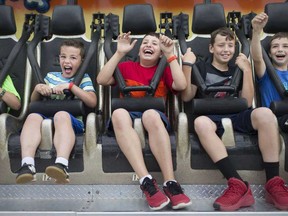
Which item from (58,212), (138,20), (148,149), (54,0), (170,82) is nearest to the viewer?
(58,212)

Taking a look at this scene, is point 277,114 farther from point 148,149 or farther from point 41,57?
point 41,57

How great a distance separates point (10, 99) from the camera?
2264 mm

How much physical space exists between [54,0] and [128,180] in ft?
6.17

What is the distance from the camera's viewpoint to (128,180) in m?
2.01

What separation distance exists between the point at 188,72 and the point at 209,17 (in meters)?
0.50

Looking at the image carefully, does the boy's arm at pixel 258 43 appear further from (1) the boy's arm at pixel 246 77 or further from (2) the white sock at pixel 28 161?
(2) the white sock at pixel 28 161

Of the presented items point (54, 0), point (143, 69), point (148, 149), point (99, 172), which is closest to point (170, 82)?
point (143, 69)

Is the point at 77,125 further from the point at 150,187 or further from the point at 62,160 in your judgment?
the point at 150,187

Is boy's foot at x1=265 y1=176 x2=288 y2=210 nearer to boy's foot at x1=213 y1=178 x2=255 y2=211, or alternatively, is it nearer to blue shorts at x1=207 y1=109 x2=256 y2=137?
boy's foot at x1=213 y1=178 x2=255 y2=211

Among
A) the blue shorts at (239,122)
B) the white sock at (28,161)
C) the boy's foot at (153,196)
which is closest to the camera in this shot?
the boy's foot at (153,196)

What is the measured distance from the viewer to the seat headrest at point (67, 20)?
2480 mm

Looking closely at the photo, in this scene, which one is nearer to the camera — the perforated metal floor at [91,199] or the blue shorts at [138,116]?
the perforated metal floor at [91,199]

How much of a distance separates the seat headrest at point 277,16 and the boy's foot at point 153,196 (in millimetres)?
1336

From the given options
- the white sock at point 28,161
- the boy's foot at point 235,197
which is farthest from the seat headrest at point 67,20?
the boy's foot at point 235,197
